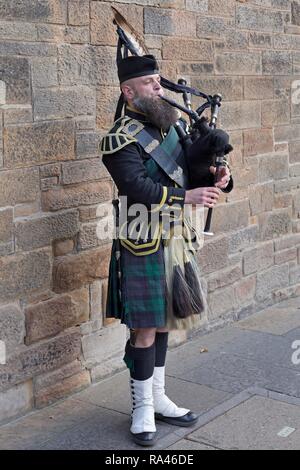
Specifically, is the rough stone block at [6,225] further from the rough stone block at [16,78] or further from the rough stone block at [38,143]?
the rough stone block at [16,78]

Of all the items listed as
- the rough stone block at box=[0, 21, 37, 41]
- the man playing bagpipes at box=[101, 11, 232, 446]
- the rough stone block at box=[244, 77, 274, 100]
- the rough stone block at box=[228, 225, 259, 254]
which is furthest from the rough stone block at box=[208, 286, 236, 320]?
the rough stone block at box=[0, 21, 37, 41]

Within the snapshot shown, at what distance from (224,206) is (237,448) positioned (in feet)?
7.42

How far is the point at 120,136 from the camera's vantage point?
349 cm

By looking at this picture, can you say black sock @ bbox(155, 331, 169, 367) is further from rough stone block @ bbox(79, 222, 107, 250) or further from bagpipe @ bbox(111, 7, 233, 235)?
rough stone block @ bbox(79, 222, 107, 250)

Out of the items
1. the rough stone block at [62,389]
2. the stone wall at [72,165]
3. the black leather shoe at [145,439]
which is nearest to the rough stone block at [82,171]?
the stone wall at [72,165]

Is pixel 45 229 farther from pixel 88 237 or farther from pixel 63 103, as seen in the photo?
pixel 63 103

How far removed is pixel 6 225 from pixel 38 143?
1.52ft

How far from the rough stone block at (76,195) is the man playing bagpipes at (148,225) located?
498mm

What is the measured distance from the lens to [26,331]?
156 inches

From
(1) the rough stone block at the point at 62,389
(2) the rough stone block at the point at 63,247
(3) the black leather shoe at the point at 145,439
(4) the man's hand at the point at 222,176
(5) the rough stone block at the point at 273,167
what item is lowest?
(3) the black leather shoe at the point at 145,439

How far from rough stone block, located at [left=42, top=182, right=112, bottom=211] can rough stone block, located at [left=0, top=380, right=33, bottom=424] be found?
0.94 m

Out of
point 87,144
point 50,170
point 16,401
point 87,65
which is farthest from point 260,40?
point 16,401

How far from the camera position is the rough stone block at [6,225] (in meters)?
3.78

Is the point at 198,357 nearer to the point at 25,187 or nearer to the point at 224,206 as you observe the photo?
the point at 224,206
